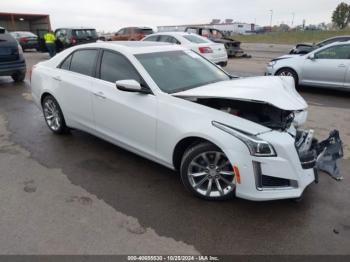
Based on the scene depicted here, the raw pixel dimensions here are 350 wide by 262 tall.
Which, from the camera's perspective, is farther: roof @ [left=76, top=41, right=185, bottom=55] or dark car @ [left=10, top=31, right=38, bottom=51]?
dark car @ [left=10, top=31, right=38, bottom=51]

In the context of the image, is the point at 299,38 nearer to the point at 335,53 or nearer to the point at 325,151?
the point at 335,53

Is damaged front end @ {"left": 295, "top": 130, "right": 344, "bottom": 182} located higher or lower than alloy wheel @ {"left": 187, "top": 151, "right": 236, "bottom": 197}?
higher

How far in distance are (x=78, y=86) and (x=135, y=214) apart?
2.27 metres

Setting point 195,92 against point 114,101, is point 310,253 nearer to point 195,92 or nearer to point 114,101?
point 195,92

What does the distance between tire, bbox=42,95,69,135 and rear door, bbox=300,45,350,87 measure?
667 centimetres

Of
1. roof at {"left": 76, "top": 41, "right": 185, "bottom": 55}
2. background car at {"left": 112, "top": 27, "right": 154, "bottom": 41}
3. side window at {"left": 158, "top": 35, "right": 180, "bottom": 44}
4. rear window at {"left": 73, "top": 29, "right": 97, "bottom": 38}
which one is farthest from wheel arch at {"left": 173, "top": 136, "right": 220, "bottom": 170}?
background car at {"left": 112, "top": 27, "right": 154, "bottom": 41}

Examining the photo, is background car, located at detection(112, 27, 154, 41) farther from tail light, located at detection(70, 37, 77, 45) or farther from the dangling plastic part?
the dangling plastic part

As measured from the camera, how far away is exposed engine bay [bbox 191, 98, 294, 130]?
3.47 m

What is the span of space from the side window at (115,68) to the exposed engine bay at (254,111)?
99cm

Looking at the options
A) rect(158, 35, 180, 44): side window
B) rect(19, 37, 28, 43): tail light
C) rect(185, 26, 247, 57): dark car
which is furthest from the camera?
rect(19, 37, 28, 43): tail light

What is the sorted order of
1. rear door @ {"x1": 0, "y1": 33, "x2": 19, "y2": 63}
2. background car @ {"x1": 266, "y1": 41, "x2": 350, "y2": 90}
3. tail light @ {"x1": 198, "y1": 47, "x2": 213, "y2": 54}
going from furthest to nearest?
tail light @ {"x1": 198, "y1": 47, "x2": 213, "y2": 54}, rear door @ {"x1": 0, "y1": 33, "x2": 19, "y2": 63}, background car @ {"x1": 266, "y1": 41, "x2": 350, "y2": 90}

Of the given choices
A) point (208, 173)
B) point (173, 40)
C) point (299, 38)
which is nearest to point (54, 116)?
point (208, 173)

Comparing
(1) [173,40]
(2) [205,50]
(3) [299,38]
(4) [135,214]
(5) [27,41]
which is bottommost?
(4) [135,214]

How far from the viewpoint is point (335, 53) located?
27.4 feet
